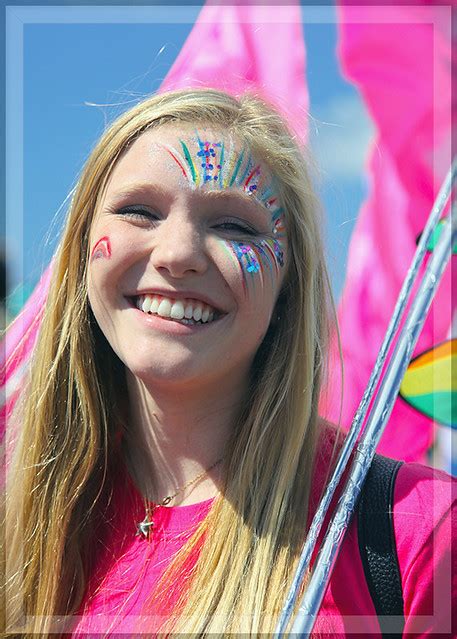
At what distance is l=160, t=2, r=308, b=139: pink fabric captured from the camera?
8.40 feet

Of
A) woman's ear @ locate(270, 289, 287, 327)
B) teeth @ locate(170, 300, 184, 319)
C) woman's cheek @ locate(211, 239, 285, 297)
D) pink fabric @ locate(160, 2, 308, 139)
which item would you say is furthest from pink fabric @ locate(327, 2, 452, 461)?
teeth @ locate(170, 300, 184, 319)

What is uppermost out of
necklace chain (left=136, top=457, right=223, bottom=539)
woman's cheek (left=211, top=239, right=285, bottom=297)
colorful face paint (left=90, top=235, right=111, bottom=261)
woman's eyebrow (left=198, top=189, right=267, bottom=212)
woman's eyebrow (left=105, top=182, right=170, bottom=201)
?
woman's eyebrow (left=105, top=182, right=170, bottom=201)

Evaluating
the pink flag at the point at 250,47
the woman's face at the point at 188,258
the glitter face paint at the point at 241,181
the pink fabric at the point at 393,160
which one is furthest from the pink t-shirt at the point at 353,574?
the pink flag at the point at 250,47

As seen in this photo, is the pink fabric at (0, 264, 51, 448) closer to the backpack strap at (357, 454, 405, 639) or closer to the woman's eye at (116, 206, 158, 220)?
the woman's eye at (116, 206, 158, 220)

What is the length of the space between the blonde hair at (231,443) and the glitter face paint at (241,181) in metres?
0.04

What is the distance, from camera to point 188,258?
1.33 m

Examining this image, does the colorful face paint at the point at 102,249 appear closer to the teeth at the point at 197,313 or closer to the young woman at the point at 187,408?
the young woman at the point at 187,408

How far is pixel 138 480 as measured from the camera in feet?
5.11

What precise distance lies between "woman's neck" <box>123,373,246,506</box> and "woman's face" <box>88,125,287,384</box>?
0.07m

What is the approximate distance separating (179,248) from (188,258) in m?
0.02

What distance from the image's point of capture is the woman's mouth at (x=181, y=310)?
4.47ft

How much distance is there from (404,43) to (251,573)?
1.79 m

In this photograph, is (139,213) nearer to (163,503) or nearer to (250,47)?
(163,503)

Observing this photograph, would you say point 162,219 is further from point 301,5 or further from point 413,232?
point 301,5
